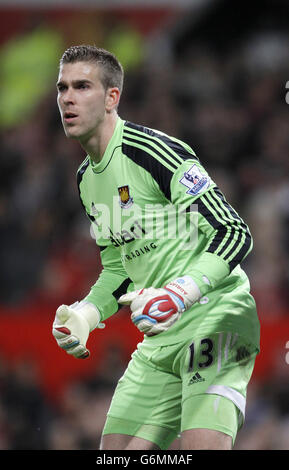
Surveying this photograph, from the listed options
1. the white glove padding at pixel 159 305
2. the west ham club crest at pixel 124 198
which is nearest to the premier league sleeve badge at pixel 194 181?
the west ham club crest at pixel 124 198

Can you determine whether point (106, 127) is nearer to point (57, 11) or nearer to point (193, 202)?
point (193, 202)

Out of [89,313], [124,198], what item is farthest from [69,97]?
[89,313]

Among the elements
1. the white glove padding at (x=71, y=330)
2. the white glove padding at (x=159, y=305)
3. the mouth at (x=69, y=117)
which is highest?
the mouth at (x=69, y=117)

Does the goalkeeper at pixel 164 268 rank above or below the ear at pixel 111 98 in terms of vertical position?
below

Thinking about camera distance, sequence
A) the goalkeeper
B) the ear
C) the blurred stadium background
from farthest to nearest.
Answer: the blurred stadium background, the ear, the goalkeeper

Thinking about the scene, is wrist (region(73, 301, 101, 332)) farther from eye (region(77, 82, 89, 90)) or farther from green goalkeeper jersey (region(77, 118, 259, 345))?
eye (region(77, 82, 89, 90))

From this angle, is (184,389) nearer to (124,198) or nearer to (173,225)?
(173,225)

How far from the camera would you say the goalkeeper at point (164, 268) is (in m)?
3.65

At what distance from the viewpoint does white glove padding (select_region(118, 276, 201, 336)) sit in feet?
11.1

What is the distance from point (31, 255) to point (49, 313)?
0.95 metres

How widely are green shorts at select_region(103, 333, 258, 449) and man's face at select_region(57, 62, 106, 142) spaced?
113 centimetres

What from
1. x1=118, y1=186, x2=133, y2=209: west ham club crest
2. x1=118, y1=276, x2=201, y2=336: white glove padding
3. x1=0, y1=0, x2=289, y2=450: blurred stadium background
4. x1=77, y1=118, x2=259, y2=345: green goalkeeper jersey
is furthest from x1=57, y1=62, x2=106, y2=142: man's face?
x1=0, y1=0, x2=289, y2=450: blurred stadium background

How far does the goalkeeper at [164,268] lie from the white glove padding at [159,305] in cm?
1

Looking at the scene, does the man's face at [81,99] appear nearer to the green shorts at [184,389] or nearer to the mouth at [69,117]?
the mouth at [69,117]
